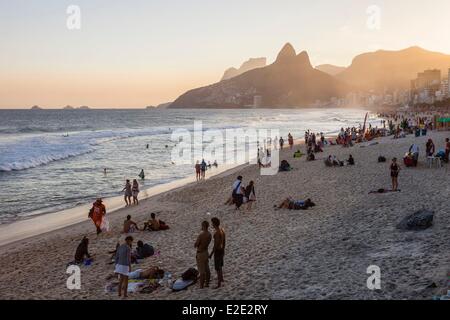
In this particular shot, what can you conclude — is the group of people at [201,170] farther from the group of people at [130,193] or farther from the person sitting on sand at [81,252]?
the person sitting on sand at [81,252]

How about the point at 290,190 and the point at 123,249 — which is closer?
the point at 123,249

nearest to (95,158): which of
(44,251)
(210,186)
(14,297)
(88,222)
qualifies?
(210,186)

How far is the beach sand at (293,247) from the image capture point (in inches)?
350

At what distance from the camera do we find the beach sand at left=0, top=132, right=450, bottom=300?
8898mm

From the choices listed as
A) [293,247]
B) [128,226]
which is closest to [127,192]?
[128,226]

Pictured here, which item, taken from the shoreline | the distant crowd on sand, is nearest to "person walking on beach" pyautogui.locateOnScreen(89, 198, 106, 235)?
the distant crowd on sand

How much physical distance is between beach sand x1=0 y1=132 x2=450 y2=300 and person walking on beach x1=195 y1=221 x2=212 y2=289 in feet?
0.85

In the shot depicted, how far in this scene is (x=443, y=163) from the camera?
2259 centimetres

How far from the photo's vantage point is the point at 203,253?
30.0 ft

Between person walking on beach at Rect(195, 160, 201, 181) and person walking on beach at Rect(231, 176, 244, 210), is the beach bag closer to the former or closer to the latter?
person walking on beach at Rect(231, 176, 244, 210)

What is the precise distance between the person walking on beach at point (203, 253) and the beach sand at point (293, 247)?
0.26 metres
